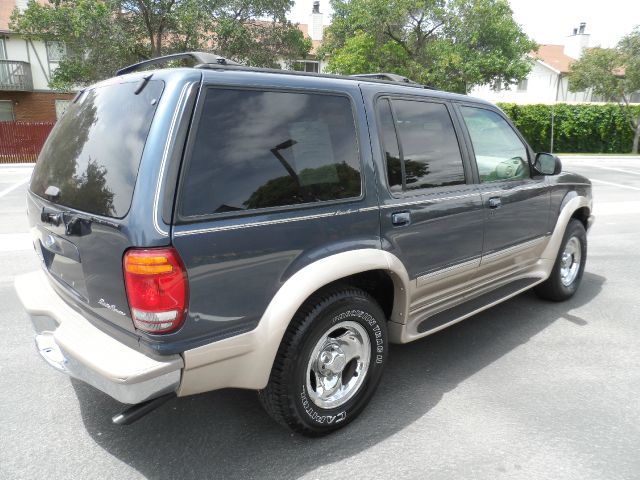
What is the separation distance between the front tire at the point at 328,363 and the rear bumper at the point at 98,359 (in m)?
0.57

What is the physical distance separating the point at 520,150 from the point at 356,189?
202 centimetres

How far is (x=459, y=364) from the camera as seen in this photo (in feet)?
11.3

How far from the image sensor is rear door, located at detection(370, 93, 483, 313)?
2.82 metres

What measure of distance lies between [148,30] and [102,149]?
20.0 metres

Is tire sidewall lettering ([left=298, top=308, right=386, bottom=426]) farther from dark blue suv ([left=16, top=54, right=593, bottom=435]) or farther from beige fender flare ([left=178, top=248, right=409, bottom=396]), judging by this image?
beige fender flare ([left=178, top=248, right=409, bottom=396])

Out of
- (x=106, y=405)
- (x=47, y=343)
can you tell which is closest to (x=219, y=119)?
(x=47, y=343)

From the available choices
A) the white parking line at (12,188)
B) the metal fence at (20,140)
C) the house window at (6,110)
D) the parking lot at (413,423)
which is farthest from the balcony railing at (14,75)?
the parking lot at (413,423)

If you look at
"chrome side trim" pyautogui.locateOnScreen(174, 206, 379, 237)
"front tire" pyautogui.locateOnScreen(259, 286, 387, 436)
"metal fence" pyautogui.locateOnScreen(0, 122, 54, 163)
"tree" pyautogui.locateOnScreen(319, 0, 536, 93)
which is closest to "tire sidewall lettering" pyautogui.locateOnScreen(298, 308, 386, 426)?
"front tire" pyautogui.locateOnScreen(259, 286, 387, 436)

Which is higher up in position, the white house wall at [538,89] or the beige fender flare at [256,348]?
the white house wall at [538,89]

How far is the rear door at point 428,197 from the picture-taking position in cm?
282

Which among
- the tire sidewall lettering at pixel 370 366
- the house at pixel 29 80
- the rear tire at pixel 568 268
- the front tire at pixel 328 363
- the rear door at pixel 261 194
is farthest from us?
the house at pixel 29 80

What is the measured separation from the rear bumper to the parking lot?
54cm

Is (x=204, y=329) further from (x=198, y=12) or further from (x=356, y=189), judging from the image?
(x=198, y=12)

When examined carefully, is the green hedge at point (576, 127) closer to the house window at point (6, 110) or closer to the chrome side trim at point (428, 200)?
the chrome side trim at point (428, 200)
